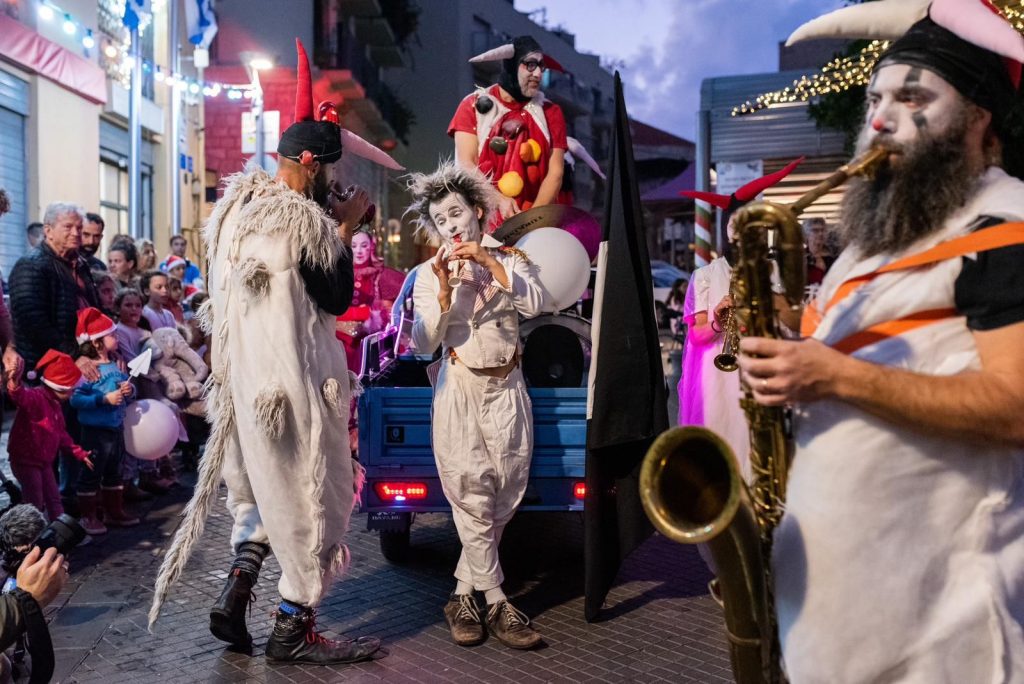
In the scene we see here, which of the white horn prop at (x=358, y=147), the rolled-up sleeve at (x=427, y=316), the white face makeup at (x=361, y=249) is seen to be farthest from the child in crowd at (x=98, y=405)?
the rolled-up sleeve at (x=427, y=316)

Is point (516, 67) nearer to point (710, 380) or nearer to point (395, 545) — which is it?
point (710, 380)

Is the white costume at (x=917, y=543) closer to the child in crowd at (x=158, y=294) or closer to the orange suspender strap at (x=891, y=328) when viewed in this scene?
the orange suspender strap at (x=891, y=328)

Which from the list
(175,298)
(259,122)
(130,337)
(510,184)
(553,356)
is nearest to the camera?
(553,356)

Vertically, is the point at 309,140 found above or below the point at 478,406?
above

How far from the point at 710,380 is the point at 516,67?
2.48 m

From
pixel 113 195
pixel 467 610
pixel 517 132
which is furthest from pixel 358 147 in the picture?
pixel 113 195

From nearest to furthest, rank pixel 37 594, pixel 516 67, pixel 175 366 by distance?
1. pixel 37 594
2. pixel 516 67
3. pixel 175 366

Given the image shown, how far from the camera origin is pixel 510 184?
584 cm

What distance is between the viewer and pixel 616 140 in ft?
15.0

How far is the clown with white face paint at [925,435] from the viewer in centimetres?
188

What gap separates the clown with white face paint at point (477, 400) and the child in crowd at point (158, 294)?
4.41 meters

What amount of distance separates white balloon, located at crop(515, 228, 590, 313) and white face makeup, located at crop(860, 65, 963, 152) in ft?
9.23

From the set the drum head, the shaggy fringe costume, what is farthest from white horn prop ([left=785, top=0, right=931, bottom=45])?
the drum head

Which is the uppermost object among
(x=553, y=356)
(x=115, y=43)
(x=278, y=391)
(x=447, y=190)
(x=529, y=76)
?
(x=115, y=43)
